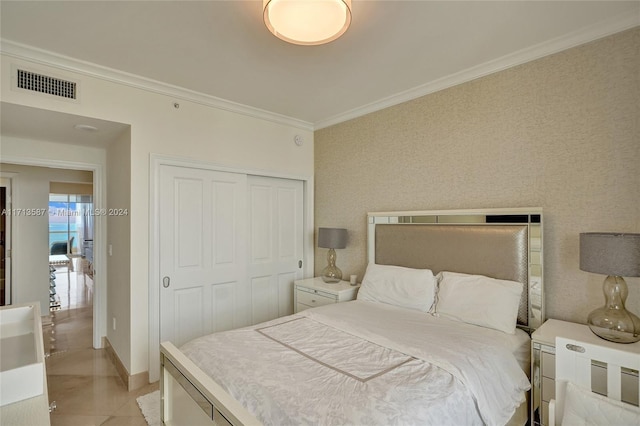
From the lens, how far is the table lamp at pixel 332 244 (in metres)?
3.62

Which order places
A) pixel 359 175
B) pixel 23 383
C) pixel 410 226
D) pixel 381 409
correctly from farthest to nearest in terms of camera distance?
pixel 359 175 < pixel 410 226 < pixel 381 409 < pixel 23 383

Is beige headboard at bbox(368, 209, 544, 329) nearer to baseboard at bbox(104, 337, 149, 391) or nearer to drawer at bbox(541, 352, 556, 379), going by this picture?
drawer at bbox(541, 352, 556, 379)

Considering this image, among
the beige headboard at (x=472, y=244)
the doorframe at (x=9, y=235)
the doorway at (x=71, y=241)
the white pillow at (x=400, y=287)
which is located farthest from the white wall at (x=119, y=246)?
the doorway at (x=71, y=241)

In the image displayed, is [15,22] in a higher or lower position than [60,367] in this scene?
higher

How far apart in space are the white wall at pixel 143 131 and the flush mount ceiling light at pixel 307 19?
1798mm

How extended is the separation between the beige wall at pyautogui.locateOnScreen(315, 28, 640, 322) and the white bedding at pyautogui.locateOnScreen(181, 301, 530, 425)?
91 cm

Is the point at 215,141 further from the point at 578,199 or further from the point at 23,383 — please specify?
the point at 578,199

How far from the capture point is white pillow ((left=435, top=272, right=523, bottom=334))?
2240mm

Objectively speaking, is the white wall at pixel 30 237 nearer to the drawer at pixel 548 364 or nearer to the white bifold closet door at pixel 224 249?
the white bifold closet door at pixel 224 249

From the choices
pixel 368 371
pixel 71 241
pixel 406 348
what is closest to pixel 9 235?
pixel 71 241

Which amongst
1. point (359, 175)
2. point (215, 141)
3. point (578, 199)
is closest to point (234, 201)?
point (215, 141)

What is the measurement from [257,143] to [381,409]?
307 cm

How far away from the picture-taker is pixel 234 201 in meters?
3.51

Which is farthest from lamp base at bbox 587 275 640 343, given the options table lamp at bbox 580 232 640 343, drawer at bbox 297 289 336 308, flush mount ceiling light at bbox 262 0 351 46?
flush mount ceiling light at bbox 262 0 351 46
